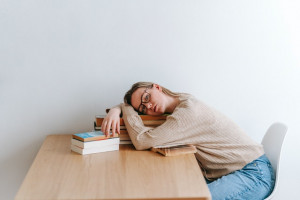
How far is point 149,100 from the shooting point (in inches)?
84.2

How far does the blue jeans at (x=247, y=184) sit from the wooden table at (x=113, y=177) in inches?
10.4

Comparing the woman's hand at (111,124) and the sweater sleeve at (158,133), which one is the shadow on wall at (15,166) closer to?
the woman's hand at (111,124)

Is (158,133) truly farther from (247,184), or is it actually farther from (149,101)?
(247,184)

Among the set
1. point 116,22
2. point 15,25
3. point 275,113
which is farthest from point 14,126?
point 275,113

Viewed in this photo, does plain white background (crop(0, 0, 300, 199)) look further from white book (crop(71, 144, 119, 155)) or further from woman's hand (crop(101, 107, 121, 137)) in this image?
white book (crop(71, 144, 119, 155))

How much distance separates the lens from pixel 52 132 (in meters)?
2.51

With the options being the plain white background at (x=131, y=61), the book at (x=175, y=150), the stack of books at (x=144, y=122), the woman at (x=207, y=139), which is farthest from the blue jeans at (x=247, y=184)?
the plain white background at (x=131, y=61)

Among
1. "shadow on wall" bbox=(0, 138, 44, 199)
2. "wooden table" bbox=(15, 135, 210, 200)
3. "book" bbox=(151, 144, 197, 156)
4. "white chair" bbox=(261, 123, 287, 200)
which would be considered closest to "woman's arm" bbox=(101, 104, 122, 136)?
"wooden table" bbox=(15, 135, 210, 200)

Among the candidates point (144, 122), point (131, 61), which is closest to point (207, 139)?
point (144, 122)

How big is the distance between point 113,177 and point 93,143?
348 mm

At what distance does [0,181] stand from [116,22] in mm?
1330

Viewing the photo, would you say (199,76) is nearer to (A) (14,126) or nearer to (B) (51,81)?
(B) (51,81)

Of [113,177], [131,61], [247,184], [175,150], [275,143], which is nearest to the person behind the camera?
[113,177]

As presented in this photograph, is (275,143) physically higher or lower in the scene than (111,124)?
lower
